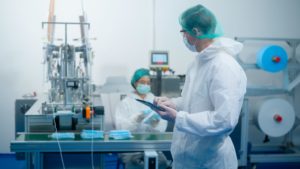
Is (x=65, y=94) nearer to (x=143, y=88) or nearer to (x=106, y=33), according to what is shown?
(x=143, y=88)

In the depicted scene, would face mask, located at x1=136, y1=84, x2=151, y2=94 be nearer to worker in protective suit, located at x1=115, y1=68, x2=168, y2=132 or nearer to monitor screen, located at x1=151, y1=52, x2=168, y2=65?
worker in protective suit, located at x1=115, y1=68, x2=168, y2=132

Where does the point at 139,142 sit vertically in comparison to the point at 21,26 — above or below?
below

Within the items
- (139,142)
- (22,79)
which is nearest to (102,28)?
(22,79)

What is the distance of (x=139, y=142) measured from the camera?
217cm

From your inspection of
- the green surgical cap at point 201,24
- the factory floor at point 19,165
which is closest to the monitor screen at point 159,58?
the factory floor at point 19,165

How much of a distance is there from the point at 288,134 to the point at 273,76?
26.3 inches

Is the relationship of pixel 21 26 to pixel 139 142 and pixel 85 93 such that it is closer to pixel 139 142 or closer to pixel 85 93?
pixel 85 93

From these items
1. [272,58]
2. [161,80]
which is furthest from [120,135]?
[272,58]

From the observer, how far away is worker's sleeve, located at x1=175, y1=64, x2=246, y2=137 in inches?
57.4

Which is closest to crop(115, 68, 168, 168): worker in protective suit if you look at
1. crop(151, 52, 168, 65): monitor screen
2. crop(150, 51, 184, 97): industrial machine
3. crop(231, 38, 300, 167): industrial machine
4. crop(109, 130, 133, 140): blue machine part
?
crop(150, 51, 184, 97): industrial machine

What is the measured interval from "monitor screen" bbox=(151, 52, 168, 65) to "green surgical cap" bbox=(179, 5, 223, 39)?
1.68 meters

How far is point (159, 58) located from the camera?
11.0 feet

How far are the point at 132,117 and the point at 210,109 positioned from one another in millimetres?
1469

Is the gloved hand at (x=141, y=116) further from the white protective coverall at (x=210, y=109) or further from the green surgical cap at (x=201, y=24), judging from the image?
the green surgical cap at (x=201, y=24)
